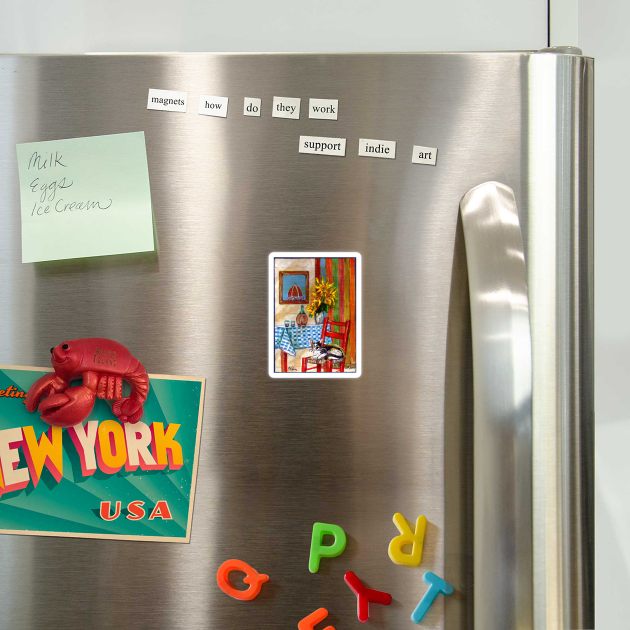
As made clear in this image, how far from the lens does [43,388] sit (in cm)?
49

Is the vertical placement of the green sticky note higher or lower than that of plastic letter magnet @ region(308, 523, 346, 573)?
higher

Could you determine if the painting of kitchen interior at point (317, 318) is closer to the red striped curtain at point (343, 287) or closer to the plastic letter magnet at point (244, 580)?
the red striped curtain at point (343, 287)

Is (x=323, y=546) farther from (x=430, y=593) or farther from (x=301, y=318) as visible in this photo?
(x=301, y=318)

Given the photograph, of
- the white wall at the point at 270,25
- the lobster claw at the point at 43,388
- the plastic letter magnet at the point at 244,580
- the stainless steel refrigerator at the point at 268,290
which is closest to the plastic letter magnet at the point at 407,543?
the stainless steel refrigerator at the point at 268,290

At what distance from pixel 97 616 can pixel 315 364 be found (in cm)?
34

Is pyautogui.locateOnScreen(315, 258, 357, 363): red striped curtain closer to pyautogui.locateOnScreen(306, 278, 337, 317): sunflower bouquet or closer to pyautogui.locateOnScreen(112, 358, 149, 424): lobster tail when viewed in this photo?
pyautogui.locateOnScreen(306, 278, 337, 317): sunflower bouquet

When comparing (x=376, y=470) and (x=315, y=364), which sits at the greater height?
(x=315, y=364)


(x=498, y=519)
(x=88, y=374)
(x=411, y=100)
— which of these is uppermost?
(x=411, y=100)

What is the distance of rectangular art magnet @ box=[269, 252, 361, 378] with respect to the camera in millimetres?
497

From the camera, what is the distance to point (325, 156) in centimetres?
51

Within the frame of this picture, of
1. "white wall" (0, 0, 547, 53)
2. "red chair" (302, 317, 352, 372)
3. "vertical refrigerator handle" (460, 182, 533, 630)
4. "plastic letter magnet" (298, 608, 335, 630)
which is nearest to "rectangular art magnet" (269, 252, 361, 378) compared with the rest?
"red chair" (302, 317, 352, 372)

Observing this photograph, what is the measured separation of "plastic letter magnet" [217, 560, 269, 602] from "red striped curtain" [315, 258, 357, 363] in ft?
0.76

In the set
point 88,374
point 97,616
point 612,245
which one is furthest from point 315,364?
point 612,245

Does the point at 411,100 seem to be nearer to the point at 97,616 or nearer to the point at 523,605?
the point at 523,605
